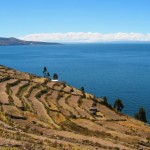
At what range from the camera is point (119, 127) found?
68.2m

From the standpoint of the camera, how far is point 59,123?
61.8m

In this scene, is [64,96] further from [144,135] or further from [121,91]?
[121,91]

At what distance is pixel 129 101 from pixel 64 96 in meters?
51.1

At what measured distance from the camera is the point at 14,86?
9700cm

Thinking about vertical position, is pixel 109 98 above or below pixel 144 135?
below

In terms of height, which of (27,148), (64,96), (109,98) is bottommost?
(109,98)

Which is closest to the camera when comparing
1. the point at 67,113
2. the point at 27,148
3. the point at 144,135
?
the point at 27,148

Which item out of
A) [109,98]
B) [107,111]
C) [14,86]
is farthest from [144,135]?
[109,98]

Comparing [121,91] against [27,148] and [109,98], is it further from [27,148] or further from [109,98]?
[27,148]

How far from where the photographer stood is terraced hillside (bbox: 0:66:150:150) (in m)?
37.0

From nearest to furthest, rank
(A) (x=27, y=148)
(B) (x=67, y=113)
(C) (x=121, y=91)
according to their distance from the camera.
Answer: (A) (x=27, y=148) → (B) (x=67, y=113) → (C) (x=121, y=91)

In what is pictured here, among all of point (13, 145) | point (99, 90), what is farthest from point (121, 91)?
point (13, 145)

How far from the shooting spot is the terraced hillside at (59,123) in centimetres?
3696

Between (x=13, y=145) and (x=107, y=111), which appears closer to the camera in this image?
(x=13, y=145)
